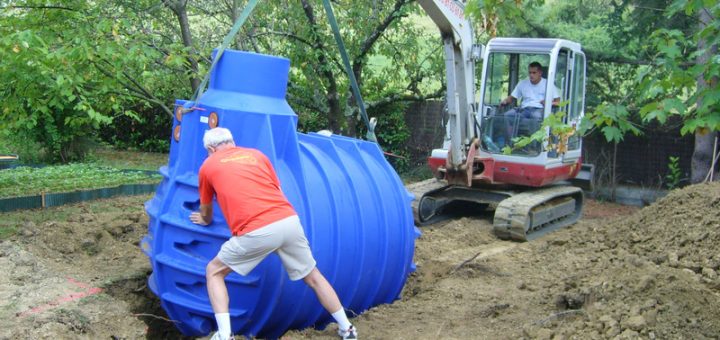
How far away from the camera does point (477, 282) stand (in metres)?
6.92

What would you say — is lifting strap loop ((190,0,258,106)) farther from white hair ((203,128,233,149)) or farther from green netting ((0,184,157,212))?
green netting ((0,184,157,212))

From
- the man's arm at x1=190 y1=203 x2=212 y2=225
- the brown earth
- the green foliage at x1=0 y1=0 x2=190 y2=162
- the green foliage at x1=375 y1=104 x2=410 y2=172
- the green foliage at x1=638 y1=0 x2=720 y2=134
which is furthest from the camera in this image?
the green foliage at x1=375 y1=104 x2=410 y2=172

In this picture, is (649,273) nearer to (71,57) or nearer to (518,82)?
(71,57)

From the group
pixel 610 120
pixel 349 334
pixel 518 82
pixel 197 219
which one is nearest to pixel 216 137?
pixel 197 219

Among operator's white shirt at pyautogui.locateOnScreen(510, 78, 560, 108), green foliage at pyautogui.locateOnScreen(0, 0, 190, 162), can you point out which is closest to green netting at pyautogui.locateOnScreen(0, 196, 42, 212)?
green foliage at pyautogui.locateOnScreen(0, 0, 190, 162)

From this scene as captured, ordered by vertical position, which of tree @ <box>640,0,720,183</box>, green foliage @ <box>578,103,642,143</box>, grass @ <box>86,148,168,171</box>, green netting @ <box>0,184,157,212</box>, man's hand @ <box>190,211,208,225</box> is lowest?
grass @ <box>86,148,168,171</box>

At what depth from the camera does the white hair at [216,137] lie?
15.1 ft

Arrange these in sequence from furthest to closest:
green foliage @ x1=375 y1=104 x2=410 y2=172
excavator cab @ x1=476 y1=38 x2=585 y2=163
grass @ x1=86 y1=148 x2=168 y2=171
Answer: green foliage @ x1=375 y1=104 x2=410 y2=172 → grass @ x1=86 y1=148 x2=168 y2=171 → excavator cab @ x1=476 y1=38 x2=585 y2=163

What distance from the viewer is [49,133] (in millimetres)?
13695

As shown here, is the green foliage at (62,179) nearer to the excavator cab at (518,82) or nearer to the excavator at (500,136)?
the excavator at (500,136)

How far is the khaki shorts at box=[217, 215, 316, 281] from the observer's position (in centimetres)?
439

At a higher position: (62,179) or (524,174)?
(524,174)

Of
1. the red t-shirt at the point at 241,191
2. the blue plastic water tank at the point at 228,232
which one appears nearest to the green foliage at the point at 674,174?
the blue plastic water tank at the point at 228,232

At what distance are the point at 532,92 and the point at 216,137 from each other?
20.2ft
